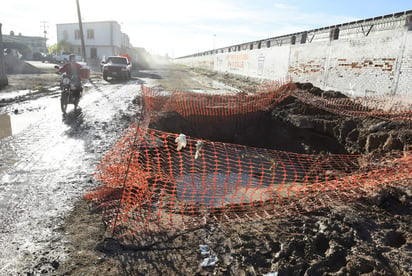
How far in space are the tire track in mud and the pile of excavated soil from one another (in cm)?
25

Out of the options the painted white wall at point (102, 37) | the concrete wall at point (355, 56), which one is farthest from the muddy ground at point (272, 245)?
the painted white wall at point (102, 37)

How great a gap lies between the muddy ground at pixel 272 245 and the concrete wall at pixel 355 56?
20.8 ft

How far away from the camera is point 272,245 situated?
295cm

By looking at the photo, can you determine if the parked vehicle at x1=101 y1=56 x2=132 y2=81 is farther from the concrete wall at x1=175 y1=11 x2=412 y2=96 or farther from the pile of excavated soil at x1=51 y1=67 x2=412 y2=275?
the pile of excavated soil at x1=51 y1=67 x2=412 y2=275

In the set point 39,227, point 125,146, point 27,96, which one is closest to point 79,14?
point 27,96

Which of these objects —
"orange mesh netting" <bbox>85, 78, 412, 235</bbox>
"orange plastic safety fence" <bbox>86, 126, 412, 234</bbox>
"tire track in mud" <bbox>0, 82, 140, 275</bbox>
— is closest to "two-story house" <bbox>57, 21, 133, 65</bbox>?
"tire track in mud" <bbox>0, 82, 140, 275</bbox>

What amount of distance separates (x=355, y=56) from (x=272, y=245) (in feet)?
33.6

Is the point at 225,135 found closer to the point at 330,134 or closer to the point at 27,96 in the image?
the point at 330,134

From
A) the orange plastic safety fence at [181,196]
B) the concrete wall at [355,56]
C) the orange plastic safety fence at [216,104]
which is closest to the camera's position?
the orange plastic safety fence at [181,196]

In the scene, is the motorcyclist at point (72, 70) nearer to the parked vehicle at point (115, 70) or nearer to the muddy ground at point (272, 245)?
the muddy ground at point (272, 245)

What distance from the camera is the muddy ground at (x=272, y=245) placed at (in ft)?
8.55

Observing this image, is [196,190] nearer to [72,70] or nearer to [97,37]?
[72,70]

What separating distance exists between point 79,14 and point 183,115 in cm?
2641

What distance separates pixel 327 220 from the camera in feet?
10.7
